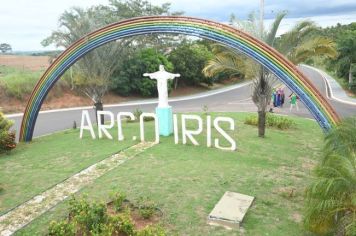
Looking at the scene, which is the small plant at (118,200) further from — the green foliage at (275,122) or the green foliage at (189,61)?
the green foliage at (189,61)

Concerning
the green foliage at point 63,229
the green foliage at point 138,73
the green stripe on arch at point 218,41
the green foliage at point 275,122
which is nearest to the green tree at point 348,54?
the green foliage at point 138,73

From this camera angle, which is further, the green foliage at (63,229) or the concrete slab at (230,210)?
the concrete slab at (230,210)

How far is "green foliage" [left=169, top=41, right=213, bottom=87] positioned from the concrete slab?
105ft

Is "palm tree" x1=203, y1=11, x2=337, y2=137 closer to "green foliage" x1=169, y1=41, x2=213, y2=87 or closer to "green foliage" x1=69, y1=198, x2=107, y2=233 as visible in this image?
"green foliage" x1=69, y1=198, x2=107, y2=233

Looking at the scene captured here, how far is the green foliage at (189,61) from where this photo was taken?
41500 millimetres

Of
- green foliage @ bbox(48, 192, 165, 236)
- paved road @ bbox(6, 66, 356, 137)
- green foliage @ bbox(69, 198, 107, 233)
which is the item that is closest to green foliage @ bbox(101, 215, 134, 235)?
green foliage @ bbox(48, 192, 165, 236)

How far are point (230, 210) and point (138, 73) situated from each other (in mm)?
30021

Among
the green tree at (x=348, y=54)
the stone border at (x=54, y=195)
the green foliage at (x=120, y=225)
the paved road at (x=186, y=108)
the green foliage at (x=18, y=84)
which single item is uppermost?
the green tree at (x=348, y=54)

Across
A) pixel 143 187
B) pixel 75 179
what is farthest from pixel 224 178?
pixel 75 179

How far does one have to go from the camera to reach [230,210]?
28.6 feet

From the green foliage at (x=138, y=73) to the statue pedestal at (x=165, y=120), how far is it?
2097cm

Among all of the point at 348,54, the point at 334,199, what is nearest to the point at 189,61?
the point at 348,54

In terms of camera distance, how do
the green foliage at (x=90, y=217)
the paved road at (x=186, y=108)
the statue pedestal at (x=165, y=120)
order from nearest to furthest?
1. the green foliage at (x=90, y=217)
2. the statue pedestal at (x=165, y=120)
3. the paved road at (x=186, y=108)

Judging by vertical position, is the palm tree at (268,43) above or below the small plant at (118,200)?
above
